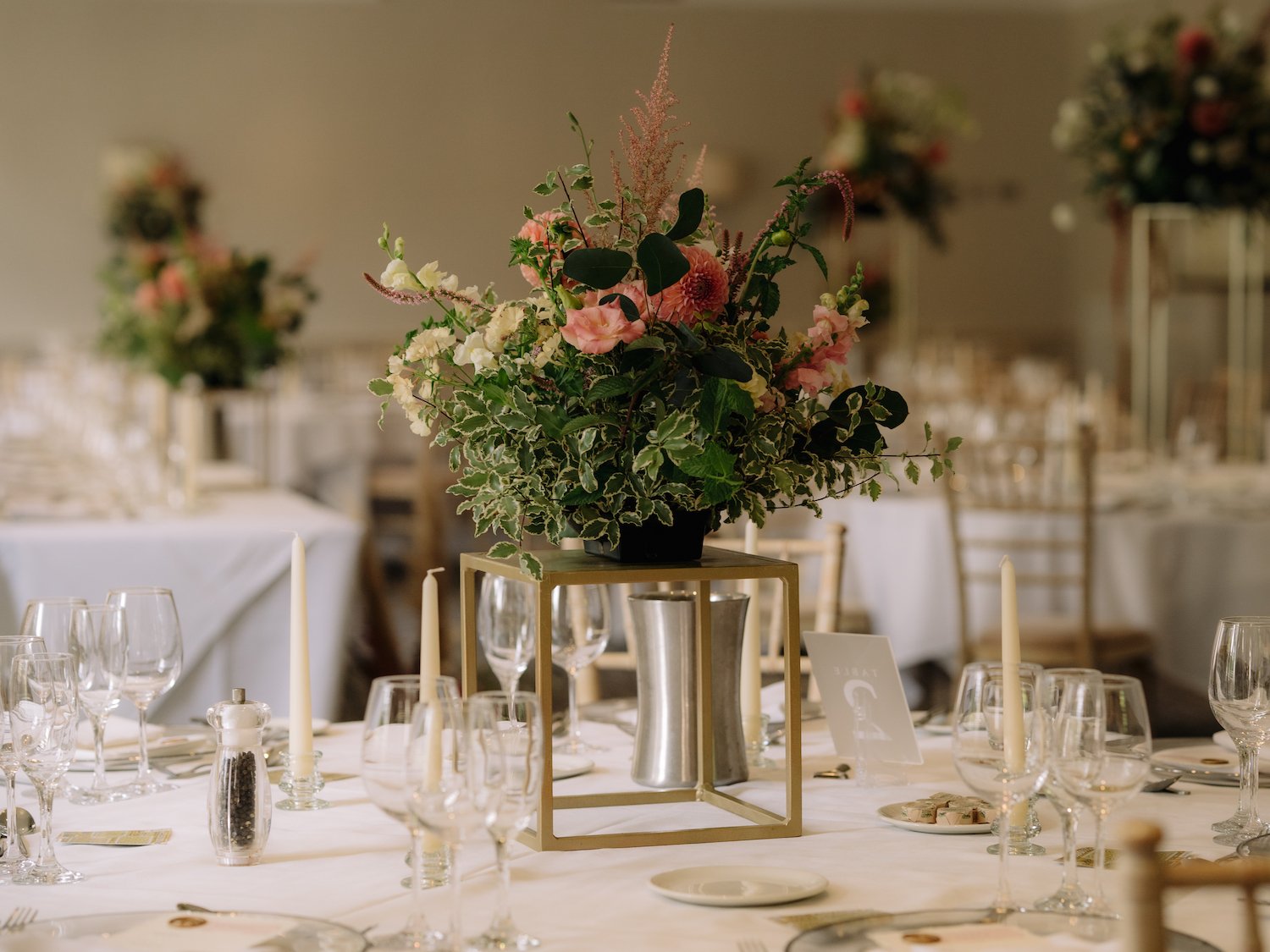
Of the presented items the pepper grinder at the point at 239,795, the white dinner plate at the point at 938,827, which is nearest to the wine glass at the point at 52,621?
the pepper grinder at the point at 239,795

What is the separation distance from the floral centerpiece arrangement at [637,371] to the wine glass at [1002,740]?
0.22 meters

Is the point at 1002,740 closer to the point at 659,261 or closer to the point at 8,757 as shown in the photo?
the point at 659,261

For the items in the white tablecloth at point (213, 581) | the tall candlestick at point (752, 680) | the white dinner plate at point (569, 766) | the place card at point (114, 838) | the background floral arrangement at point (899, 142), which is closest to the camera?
the place card at point (114, 838)

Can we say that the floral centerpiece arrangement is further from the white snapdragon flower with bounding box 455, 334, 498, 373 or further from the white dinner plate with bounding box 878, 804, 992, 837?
the white dinner plate with bounding box 878, 804, 992, 837

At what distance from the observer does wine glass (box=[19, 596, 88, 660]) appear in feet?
5.42

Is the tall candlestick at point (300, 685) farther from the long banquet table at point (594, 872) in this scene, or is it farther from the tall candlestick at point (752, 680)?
the tall candlestick at point (752, 680)

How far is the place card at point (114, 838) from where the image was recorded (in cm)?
152

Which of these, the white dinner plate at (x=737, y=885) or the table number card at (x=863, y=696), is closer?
the white dinner plate at (x=737, y=885)

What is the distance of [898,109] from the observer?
8.16 m

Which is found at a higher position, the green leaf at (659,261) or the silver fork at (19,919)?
the green leaf at (659,261)

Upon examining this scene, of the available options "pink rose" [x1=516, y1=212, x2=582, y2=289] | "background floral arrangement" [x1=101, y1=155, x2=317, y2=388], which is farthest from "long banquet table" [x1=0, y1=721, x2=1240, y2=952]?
"background floral arrangement" [x1=101, y1=155, x2=317, y2=388]

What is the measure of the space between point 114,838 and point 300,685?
25cm

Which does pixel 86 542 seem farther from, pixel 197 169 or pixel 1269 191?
pixel 197 169

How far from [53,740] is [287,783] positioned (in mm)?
344
